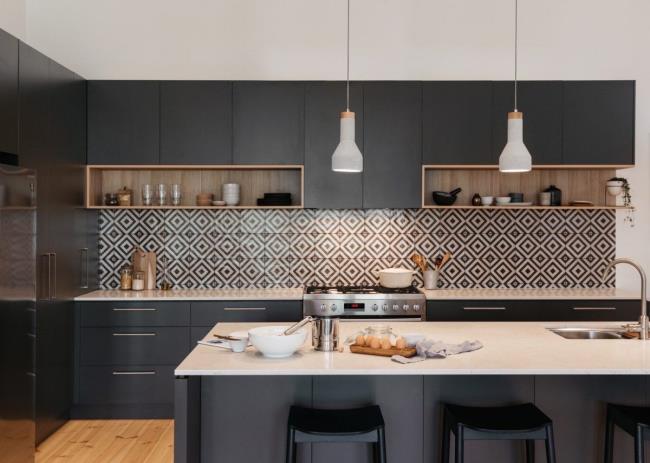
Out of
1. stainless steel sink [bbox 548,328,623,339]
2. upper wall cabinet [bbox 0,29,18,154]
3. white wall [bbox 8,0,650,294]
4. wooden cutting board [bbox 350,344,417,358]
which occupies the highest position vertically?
white wall [bbox 8,0,650,294]

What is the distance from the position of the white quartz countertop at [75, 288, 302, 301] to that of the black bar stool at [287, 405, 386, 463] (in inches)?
79.2

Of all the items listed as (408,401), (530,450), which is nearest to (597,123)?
(530,450)

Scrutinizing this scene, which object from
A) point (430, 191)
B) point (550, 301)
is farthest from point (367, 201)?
point (550, 301)

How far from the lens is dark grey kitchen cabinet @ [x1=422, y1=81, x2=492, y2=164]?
484 cm

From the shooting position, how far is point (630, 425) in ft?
8.55

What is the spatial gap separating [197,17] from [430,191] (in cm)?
244

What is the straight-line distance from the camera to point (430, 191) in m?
5.23

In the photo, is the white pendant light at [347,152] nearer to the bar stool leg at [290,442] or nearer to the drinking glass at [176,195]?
the bar stool leg at [290,442]

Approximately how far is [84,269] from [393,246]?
8.16 ft

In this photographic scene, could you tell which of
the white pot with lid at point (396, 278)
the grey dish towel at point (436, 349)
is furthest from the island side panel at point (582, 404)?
the white pot with lid at point (396, 278)

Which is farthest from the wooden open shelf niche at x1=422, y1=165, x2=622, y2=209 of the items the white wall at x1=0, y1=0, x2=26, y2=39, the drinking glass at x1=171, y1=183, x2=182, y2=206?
the white wall at x1=0, y1=0, x2=26, y2=39

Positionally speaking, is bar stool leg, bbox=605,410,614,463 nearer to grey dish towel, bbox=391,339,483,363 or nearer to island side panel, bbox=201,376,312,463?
grey dish towel, bbox=391,339,483,363

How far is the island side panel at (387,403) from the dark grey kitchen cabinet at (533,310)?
1.92 metres

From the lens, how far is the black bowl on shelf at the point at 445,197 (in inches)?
196
